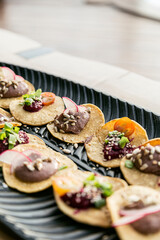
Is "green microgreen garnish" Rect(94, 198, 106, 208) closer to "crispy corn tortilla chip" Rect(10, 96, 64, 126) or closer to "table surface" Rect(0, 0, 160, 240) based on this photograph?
"crispy corn tortilla chip" Rect(10, 96, 64, 126)

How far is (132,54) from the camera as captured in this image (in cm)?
721

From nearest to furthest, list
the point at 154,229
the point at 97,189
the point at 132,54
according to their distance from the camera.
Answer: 1. the point at 154,229
2. the point at 97,189
3. the point at 132,54

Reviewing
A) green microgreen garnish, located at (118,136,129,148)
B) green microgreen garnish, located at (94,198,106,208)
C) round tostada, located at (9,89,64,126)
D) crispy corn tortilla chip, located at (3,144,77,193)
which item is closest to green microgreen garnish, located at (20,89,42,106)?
round tostada, located at (9,89,64,126)

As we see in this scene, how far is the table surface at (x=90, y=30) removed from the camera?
7.09 metres

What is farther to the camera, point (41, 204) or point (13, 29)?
point (13, 29)

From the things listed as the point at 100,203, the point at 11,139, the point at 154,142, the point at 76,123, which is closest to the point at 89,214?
the point at 100,203

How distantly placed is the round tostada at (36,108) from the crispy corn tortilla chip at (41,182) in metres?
0.59

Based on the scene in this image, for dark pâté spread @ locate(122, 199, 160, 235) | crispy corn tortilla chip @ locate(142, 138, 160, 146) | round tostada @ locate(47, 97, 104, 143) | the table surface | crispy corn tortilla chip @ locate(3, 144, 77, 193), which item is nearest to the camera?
dark pâté spread @ locate(122, 199, 160, 235)

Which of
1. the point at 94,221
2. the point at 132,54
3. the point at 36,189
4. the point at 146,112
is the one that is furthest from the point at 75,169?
the point at 132,54

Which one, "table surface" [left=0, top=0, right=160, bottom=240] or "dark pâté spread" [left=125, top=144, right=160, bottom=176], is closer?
"dark pâté spread" [left=125, top=144, right=160, bottom=176]

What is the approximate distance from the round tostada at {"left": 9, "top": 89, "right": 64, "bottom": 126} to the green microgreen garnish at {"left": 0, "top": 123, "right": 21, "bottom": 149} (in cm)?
47

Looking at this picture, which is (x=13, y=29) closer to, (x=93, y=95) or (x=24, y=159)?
(x=93, y=95)

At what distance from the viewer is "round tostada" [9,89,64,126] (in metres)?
3.78

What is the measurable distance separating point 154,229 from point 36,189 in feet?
3.50
